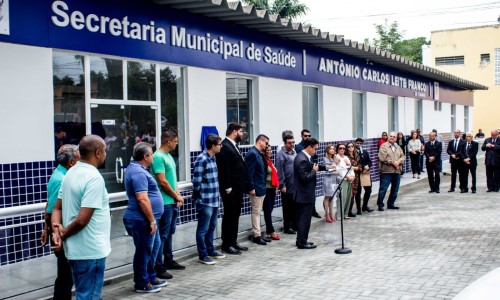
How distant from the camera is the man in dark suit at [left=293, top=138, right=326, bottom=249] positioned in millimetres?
8375

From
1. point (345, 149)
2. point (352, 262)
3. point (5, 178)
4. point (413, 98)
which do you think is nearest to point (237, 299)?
point (352, 262)

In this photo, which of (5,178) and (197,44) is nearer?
(5,178)

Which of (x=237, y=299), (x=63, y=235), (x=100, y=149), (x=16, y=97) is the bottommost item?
(x=237, y=299)

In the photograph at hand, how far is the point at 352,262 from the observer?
7633 mm

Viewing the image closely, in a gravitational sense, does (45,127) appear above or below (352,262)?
above

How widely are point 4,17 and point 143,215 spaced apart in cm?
311

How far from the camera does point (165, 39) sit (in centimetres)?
905

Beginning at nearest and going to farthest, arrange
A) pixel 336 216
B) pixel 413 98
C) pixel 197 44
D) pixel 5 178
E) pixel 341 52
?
1. pixel 5 178
2. pixel 197 44
3. pixel 336 216
4. pixel 341 52
5. pixel 413 98

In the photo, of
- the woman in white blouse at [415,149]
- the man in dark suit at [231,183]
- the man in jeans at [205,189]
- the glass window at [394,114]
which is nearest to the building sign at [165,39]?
the man in dark suit at [231,183]

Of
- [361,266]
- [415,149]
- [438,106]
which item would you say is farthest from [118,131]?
[438,106]

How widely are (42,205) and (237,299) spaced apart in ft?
7.86

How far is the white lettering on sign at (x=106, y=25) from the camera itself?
24.1 ft

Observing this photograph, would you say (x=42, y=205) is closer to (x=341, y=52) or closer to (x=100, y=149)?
(x=100, y=149)

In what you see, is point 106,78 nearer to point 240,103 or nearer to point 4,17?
point 4,17
